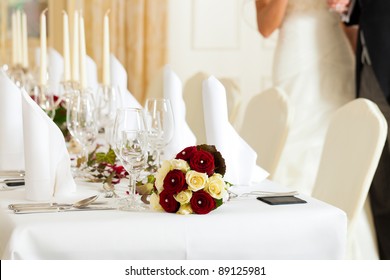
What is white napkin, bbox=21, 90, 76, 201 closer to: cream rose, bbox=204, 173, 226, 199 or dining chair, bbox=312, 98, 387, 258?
cream rose, bbox=204, 173, 226, 199

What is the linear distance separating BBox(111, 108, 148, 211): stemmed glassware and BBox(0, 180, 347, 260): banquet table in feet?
0.36

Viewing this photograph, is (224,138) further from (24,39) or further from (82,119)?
(24,39)

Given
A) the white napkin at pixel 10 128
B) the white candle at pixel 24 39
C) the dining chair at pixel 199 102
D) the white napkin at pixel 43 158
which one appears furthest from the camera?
the dining chair at pixel 199 102

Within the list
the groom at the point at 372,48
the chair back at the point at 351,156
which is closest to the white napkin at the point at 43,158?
the chair back at the point at 351,156

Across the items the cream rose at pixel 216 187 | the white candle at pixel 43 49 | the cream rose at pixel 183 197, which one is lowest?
the cream rose at pixel 183 197

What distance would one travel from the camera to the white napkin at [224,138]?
8.13 feet

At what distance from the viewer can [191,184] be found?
1996 mm

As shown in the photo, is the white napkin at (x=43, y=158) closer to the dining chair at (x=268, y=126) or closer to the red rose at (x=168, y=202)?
the red rose at (x=168, y=202)

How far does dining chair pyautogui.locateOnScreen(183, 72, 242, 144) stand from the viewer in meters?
4.35

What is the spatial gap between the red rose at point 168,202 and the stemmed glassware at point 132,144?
90 millimetres

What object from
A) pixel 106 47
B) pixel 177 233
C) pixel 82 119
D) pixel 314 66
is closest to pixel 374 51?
pixel 314 66

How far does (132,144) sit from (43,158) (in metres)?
0.29

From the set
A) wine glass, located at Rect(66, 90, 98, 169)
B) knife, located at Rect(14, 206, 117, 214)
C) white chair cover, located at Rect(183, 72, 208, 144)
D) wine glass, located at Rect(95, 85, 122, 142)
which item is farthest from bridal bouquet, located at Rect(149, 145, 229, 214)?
white chair cover, located at Rect(183, 72, 208, 144)
